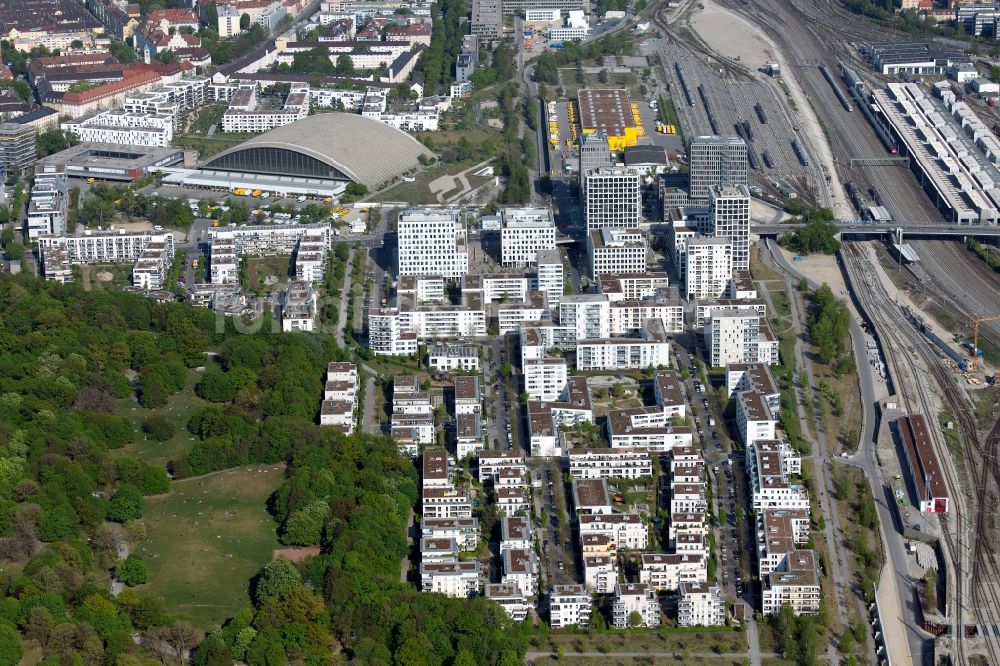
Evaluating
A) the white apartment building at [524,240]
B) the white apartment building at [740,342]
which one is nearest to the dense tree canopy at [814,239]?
the white apartment building at [524,240]

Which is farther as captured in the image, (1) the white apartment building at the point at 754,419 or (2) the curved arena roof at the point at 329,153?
(2) the curved arena roof at the point at 329,153

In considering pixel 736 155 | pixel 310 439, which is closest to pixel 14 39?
pixel 736 155

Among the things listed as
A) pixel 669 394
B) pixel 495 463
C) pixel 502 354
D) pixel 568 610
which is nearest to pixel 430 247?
pixel 502 354

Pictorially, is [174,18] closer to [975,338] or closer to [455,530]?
[975,338]

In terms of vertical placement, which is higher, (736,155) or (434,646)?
(736,155)

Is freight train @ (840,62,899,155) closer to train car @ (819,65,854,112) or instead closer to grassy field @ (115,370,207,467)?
train car @ (819,65,854,112)

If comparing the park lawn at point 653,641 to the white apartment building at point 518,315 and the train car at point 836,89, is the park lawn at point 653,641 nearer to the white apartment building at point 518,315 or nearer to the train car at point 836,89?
the white apartment building at point 518,315

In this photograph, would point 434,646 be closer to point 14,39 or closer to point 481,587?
point 481,587
